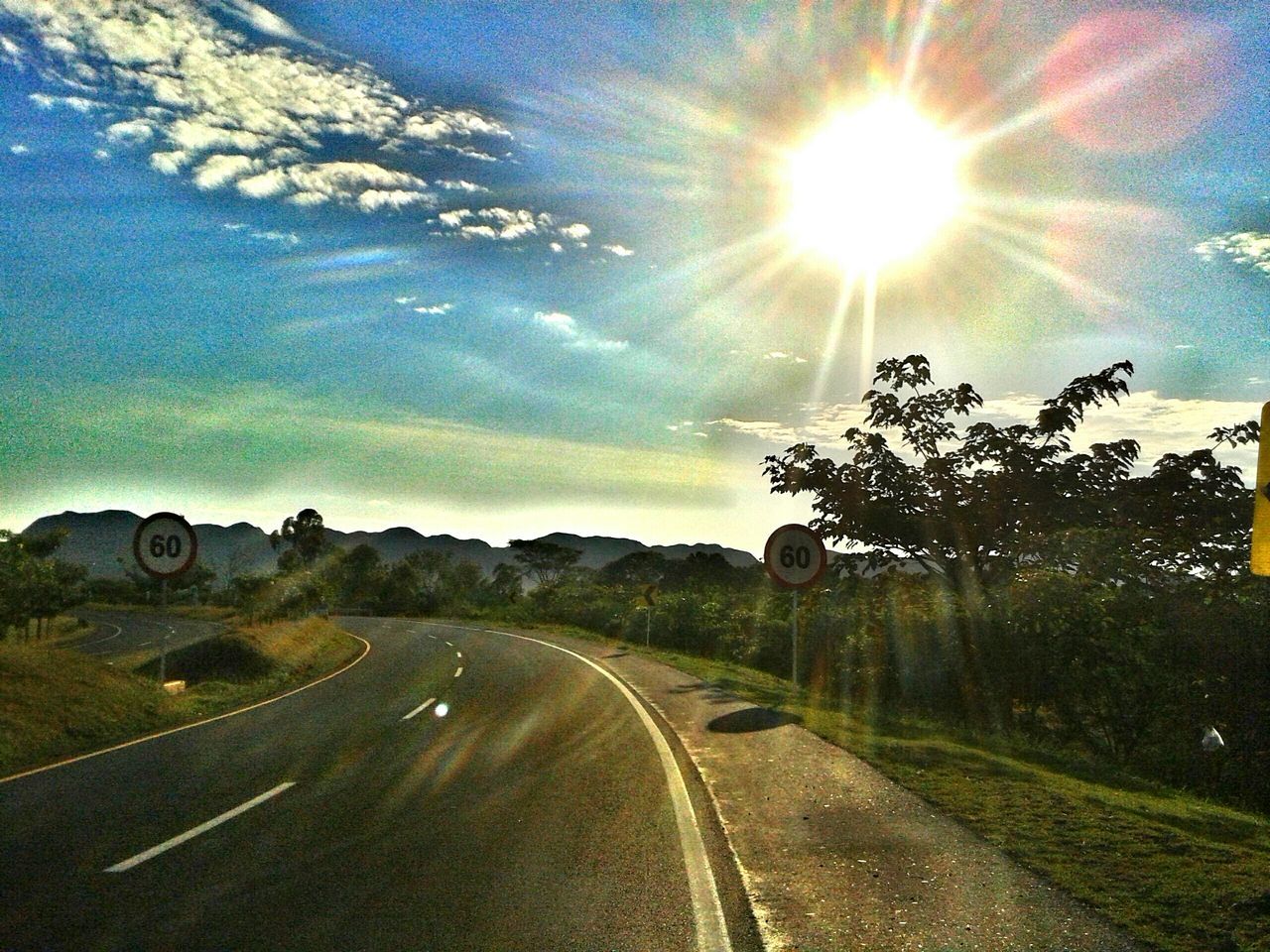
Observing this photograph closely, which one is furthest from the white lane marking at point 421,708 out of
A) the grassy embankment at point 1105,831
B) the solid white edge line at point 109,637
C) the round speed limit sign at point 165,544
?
the solid white edge line at point 109,637

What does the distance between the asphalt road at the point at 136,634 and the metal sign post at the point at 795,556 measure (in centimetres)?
2070

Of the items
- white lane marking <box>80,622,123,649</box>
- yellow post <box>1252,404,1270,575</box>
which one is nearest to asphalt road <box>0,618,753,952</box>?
yellow post <box>1252,404,1270,575</box>

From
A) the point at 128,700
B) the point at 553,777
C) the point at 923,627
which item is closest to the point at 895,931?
the point at 553,777

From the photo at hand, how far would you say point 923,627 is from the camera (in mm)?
19031

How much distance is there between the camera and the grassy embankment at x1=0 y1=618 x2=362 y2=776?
1175 centimetres

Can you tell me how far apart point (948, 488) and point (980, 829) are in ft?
41.5

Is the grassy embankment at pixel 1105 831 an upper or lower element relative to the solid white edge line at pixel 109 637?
upper

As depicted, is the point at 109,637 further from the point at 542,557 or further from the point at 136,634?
the point at 542,557

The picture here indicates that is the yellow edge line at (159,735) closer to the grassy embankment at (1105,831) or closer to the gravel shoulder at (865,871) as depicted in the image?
the gravel shoulder at (865,871)

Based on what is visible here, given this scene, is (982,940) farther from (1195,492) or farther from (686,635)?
(686,635)

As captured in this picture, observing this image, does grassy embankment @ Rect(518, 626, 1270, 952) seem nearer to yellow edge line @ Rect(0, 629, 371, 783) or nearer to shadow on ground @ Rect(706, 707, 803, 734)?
shadow on ground @ Rect(706, 707, 803, 734)

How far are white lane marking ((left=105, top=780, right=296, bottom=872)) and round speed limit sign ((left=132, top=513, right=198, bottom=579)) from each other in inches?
297

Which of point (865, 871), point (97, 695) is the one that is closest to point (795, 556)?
point (865, 871)

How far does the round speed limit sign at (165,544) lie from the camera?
606 inches
